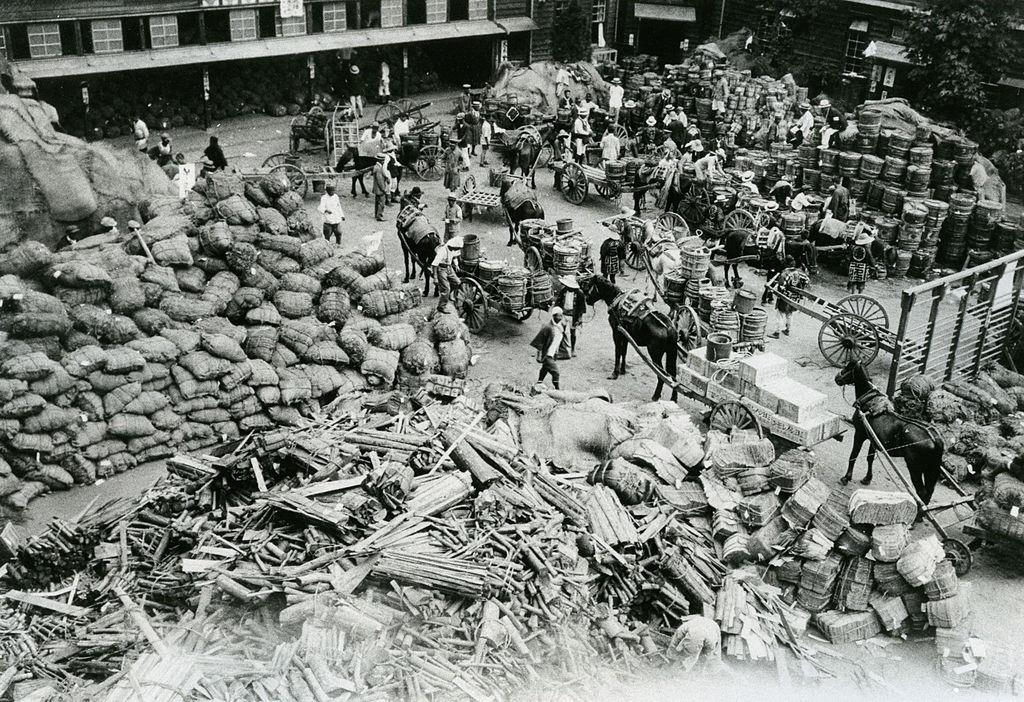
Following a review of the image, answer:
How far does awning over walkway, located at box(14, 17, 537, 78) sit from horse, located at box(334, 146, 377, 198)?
23.5 ft

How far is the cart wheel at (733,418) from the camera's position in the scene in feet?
52.5

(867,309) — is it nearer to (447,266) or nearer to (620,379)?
(620,379)

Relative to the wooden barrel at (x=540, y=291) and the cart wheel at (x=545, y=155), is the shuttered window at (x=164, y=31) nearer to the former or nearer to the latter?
the cart wheel at (x=545, y=155)

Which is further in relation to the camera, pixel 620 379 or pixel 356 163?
pixel 356 163

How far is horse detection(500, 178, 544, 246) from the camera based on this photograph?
24547 millimetres

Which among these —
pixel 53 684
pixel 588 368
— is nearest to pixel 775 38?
pixel 588 368

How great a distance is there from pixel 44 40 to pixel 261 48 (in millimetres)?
7038

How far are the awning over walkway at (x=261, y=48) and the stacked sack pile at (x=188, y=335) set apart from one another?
38.2 feet

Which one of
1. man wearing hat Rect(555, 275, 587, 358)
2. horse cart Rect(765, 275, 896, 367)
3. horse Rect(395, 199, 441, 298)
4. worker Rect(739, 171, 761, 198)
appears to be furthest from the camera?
worker Rect(739, 171, 761, 198)

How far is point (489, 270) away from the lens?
20.5 metres

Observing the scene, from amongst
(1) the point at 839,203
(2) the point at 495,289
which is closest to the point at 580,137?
(1) the point at 839,203

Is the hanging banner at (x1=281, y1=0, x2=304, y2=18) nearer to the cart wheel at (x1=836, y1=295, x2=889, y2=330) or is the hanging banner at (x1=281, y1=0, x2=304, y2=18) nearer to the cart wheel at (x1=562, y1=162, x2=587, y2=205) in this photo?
the cart wheel at (x1=562, y1=162, x2=587, y2=205)

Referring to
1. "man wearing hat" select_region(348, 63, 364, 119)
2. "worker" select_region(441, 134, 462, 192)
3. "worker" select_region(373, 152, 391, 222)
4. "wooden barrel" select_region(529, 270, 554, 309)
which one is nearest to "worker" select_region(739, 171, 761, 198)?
"worker" select_region(441, 134, 462, 192)

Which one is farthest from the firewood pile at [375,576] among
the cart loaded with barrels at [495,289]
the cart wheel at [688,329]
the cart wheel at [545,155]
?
the cart wheel at [545,155]
